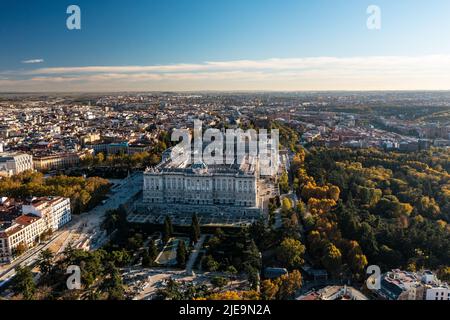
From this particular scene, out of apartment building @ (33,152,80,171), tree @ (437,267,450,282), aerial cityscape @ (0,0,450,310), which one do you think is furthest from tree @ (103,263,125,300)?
apartment building @ (33,152,80,171)

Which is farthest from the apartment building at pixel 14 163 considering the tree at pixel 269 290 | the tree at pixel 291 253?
the tree at pixel 269 290

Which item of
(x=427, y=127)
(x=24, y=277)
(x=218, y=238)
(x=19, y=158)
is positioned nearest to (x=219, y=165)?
(x=218, y=238)

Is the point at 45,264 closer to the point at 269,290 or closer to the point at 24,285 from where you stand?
the point at 24,285

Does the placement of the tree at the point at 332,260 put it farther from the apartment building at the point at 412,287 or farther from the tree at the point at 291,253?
the apartment building at the point at 412,287

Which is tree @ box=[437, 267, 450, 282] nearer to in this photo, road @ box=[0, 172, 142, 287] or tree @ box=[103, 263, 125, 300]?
tree @ box=[103, 263, 125, 300]

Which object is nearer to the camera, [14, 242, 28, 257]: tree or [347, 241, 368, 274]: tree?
[347, 241, 368, 274]: tree

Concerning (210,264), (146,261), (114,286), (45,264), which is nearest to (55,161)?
(45,264)

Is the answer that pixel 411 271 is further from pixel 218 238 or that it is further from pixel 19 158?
pixel 19 158
